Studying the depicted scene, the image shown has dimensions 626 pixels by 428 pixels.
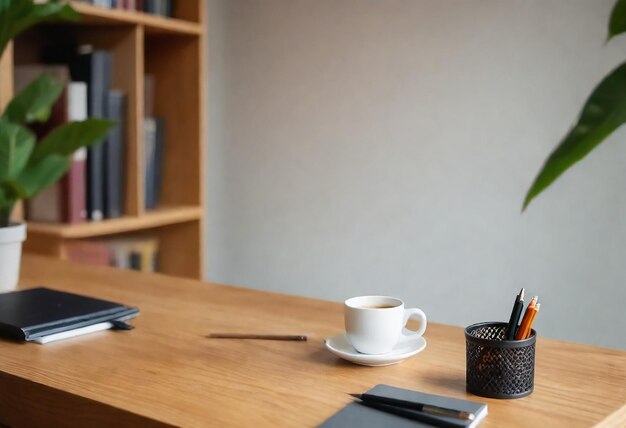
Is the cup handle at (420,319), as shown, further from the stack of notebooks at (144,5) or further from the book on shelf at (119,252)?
the stack of notebooks at (144,5)

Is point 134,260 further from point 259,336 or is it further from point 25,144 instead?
point 259,336

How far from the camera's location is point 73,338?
1.12 m

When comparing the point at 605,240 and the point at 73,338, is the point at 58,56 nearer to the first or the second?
the point at 73,338

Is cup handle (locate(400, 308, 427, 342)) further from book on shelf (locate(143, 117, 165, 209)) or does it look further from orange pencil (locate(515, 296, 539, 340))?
book on shelf (locate(143, 117, 165, 209))

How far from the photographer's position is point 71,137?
→ 1.51 m

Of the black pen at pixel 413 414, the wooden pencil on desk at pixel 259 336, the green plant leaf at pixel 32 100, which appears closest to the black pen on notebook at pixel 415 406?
the black pen at pixel 413 414

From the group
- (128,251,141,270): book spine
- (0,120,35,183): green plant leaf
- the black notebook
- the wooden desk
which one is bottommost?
(128,251,141,270): book spine

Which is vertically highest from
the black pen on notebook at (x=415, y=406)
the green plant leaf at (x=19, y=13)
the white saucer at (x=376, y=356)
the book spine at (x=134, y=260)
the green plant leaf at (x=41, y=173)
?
the green plant leaf at (x=19, y=13)

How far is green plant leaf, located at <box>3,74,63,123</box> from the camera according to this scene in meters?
1.51

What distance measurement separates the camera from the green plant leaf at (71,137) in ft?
4.92

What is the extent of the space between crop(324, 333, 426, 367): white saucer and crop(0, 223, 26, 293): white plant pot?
0.66 meters

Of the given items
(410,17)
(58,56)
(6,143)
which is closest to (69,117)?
(58,56)

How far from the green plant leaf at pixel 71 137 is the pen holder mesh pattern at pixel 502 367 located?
0.92 m

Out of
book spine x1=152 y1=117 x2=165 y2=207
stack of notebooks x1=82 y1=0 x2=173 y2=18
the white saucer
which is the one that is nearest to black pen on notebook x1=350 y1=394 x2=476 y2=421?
the white saucer
